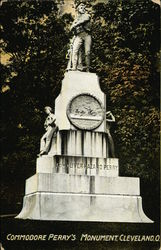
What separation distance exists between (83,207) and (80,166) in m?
0.86

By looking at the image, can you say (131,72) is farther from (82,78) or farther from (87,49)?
(82,78)

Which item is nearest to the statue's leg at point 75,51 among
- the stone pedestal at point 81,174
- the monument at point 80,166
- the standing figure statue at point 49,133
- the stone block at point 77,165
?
the monument at point 80,166

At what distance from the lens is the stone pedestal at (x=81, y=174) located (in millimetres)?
9258

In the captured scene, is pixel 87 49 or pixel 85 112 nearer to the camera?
pixel 85 112

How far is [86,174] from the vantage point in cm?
974

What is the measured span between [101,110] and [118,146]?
13.9 ft

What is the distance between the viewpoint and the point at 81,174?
9695mm

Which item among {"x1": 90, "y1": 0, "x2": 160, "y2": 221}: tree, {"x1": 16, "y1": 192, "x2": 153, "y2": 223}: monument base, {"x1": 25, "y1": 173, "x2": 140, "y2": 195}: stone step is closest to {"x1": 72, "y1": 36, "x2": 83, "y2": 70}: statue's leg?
{"x1": 25, "y1": 173, "x2": 140, "y2": 195}: stone step

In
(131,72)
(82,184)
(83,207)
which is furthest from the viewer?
(131,72)

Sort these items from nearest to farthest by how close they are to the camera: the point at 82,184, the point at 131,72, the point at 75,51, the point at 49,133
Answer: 1. the point at 82,184
2. the point at 49,133
3. the point at 75,51
4. the point at 131,72

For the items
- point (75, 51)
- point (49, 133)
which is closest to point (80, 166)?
point (49, 133)

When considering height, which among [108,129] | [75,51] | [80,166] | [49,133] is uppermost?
[75,51]

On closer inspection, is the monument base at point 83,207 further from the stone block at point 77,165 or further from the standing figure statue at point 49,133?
the standing figure statue at point 49,133

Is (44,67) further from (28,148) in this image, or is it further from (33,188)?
(33,188)
